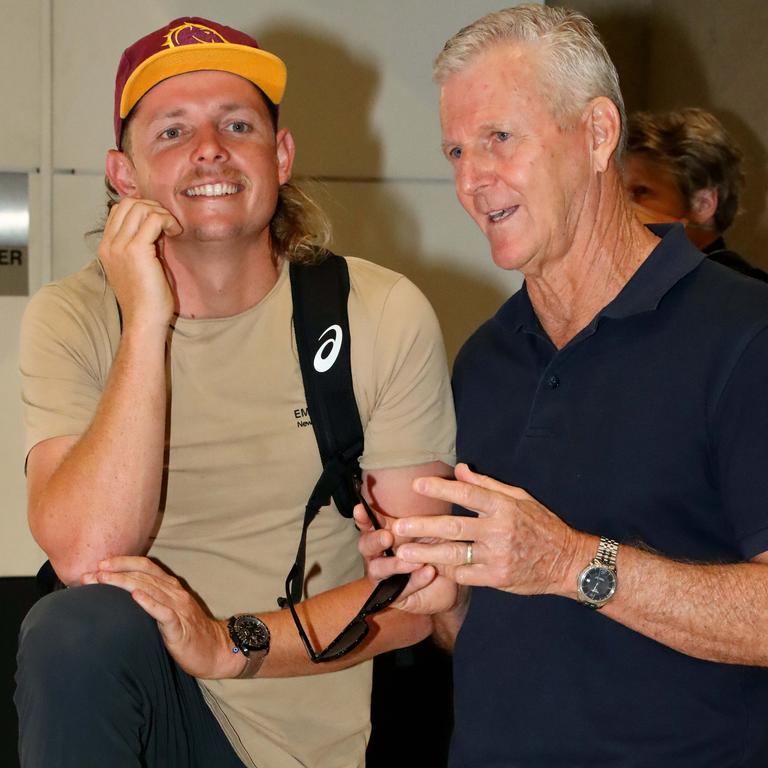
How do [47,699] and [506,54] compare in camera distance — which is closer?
[47,699]

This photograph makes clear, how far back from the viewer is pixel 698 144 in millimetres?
2943

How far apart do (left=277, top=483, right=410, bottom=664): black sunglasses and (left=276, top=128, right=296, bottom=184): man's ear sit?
1.98ft

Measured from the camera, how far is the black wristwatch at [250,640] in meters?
1.83

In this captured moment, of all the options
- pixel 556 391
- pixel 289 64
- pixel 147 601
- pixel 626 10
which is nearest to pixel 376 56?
pixel 289 64

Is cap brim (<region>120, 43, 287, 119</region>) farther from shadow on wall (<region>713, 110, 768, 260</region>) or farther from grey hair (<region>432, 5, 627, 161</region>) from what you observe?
shadow on wall (<region>713, 110, 768, 260</region>)

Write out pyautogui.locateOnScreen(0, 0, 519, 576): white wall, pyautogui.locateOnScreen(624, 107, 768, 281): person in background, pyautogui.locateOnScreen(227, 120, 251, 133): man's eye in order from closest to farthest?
1. pyautogui.locateOnScreen(227, 120, 251, 133): man's eye
2. pyautogui.locateOnScreen(624, 107, 768, 281): person in background
3. pyautogui.locateOnScreen(0, 0, 519, 576): white wall

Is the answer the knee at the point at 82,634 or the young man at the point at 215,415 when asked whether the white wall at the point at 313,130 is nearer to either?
the young man at the point at 215,415

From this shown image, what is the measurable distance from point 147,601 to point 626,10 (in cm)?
272

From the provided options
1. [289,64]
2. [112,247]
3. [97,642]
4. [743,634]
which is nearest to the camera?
[743,634]

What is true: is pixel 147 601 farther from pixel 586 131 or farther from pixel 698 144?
pixel 698 144

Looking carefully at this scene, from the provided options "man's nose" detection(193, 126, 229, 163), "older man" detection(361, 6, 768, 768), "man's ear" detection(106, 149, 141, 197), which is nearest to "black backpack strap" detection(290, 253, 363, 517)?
"older man" detection(361, 6, 768, 768)

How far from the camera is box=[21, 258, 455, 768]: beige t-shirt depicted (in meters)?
1.92

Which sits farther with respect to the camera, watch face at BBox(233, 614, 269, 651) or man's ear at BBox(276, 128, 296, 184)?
man's ear at BBox(276, 128, 296, 184)

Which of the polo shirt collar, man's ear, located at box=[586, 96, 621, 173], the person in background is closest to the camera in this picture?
the polo shirt collar
